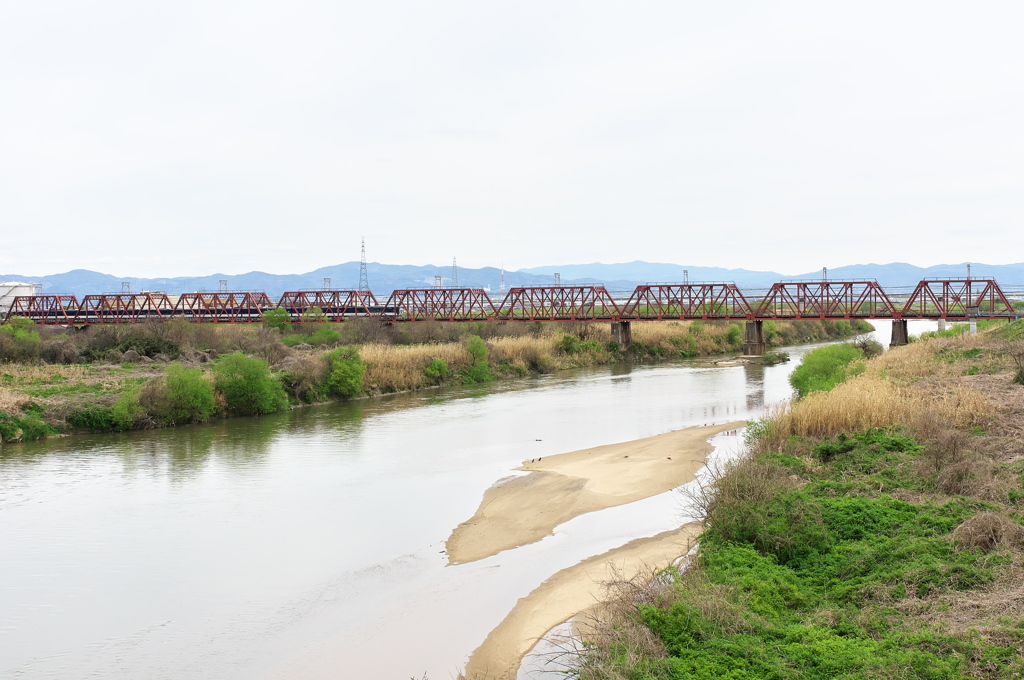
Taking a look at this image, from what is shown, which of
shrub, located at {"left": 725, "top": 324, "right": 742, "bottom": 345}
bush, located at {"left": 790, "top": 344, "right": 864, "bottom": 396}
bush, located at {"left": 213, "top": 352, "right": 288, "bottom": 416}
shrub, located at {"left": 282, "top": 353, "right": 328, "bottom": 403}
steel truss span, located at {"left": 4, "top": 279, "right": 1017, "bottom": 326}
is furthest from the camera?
shrub, located at {"left": 725, "top": 324, "right": 742, "bottom": 345}

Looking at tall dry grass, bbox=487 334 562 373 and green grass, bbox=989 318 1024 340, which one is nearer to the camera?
green grass, bbox=989 318 1024 340

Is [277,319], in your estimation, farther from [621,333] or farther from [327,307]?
[621,333]

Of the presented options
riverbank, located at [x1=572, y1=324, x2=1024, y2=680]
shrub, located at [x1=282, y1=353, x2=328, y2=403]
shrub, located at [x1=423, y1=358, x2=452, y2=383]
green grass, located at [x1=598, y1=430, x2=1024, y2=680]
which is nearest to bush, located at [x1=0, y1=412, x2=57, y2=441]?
shrub, located at [x1=282, y1=353, x2=328, y2=403]

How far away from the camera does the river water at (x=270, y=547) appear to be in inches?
555

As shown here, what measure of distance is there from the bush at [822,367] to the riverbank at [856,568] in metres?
16.7

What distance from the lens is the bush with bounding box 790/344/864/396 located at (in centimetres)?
3822

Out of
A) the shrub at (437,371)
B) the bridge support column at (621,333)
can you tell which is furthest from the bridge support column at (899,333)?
the shrub at (437,371)

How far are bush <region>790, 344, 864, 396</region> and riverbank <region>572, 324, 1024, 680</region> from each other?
16706mm

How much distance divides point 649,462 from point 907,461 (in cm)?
999

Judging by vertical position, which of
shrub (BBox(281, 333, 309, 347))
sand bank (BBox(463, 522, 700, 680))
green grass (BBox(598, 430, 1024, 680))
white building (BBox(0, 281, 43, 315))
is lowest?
sand bank (BBox(463, 522, 700, 680))

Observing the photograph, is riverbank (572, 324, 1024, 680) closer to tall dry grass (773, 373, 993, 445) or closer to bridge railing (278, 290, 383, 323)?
tall dry grass (773, 373, 993, 445)

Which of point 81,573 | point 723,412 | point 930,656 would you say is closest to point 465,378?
point 723,412

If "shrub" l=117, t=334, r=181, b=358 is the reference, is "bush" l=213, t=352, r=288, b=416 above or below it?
below

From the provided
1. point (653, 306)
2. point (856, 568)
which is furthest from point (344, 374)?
point (653, 306)
